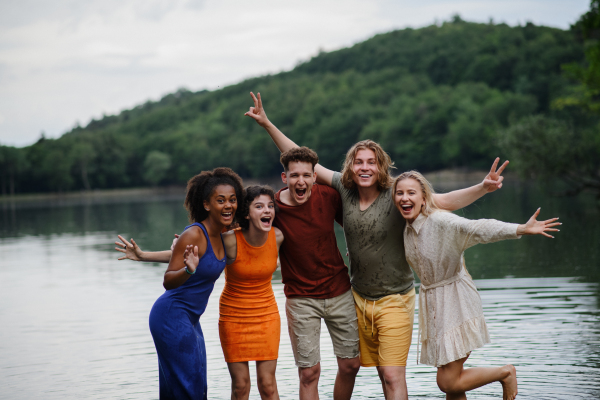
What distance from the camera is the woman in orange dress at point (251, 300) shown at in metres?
4.61

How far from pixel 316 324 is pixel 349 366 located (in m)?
0.46

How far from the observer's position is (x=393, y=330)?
4.78 metres

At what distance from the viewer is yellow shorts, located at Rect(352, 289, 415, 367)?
478 cm

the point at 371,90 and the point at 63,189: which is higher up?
the point at 371,90

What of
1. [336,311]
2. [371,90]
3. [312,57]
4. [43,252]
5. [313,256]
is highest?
[312,57]

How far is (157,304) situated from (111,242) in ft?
63.5

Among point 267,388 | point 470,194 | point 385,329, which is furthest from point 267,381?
point 470,194

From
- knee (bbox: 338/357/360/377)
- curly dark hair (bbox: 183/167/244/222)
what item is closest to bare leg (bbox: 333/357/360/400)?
knee (bbox: 338/357/360/377)

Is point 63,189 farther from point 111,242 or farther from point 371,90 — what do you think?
point 111,242

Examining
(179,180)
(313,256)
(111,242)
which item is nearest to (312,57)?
(179,180)

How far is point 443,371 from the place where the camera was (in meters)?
4.59

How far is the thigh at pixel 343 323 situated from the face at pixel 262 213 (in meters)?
0.81

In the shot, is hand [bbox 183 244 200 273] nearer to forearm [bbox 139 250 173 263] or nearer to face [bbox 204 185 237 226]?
face [bbox 204 185 237 226]

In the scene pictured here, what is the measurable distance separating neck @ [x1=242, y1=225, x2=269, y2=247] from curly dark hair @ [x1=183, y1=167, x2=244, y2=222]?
242 millimetres
